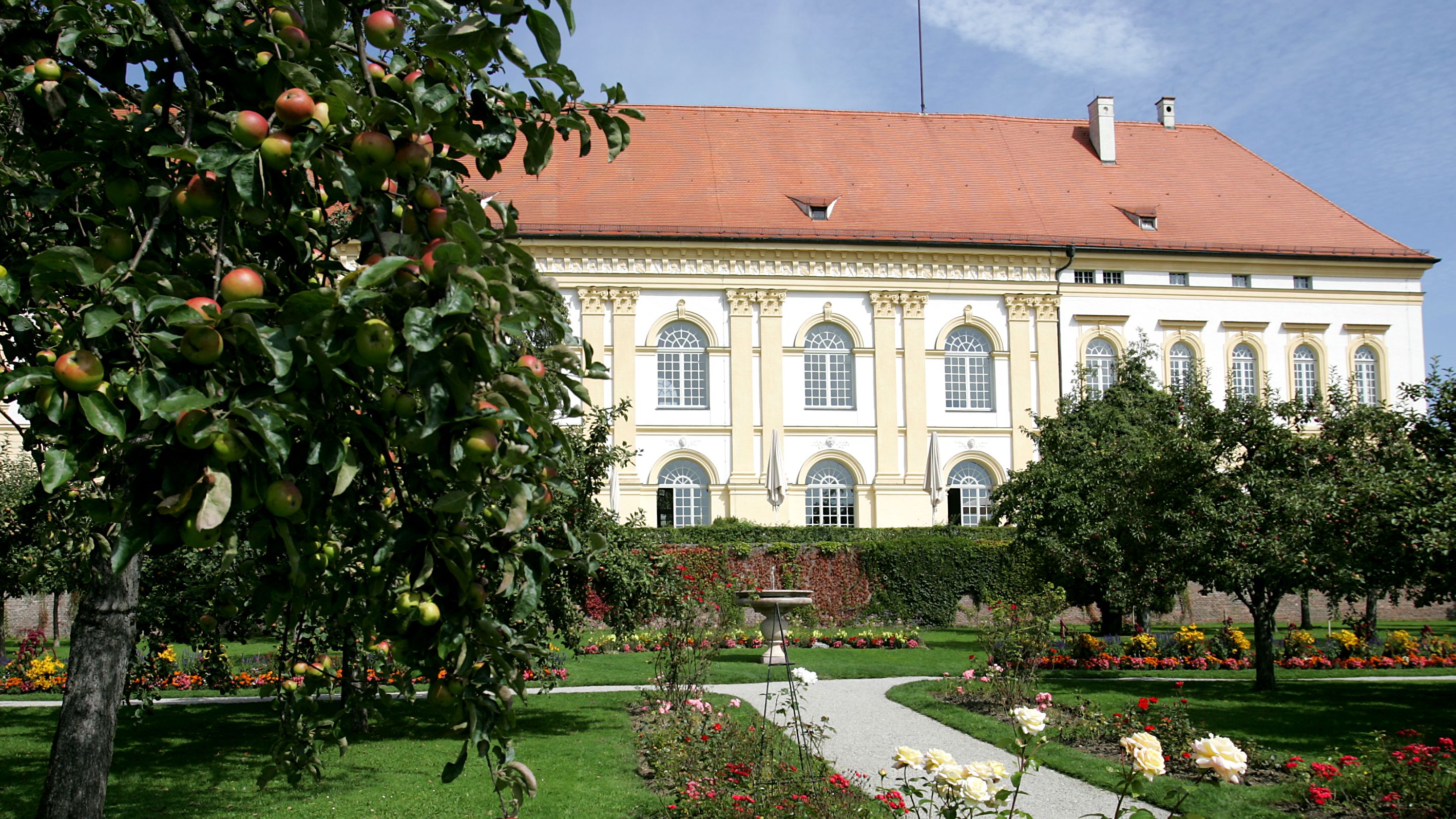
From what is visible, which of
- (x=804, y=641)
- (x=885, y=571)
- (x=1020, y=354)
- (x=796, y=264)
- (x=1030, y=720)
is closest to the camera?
(x=1030, y=720)

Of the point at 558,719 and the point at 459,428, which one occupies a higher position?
the point at 459,428

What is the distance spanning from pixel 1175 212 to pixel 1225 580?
87.6 feet

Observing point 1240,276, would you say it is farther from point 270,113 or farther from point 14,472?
point 270,113

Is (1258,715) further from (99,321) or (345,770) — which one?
(99,321)

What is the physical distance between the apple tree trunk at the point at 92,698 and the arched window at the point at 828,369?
29.2 m

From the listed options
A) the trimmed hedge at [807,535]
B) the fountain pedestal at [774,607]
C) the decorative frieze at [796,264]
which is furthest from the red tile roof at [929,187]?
the fountain pedestal at [774,607]

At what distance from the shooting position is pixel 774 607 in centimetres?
1850

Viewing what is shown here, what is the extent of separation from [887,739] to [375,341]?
10.6m

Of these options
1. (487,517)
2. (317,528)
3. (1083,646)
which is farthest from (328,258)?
(1083,646)

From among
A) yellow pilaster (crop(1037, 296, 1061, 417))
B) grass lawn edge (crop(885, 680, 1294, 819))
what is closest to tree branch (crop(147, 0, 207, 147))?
grass lawn edge (crop(885, 680, 1294, 819))

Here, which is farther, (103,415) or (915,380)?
(915,380)

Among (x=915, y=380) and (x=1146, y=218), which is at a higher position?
(x=1146, y=218)

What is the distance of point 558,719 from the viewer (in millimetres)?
12758

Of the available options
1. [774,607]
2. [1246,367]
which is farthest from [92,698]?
[1246,367]
